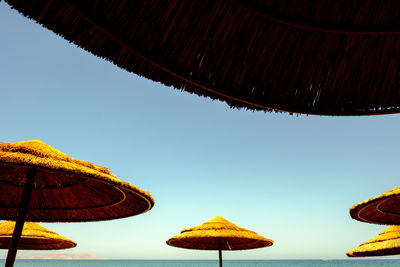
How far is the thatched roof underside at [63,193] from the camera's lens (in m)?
2.60

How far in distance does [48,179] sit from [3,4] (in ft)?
10.1

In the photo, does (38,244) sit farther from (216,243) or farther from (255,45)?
(255,45)

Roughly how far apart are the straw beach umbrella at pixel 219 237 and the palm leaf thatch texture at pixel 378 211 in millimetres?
3072

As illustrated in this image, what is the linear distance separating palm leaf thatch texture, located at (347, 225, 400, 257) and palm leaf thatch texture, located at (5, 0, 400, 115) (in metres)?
7.29

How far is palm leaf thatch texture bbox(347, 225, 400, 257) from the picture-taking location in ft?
23.1

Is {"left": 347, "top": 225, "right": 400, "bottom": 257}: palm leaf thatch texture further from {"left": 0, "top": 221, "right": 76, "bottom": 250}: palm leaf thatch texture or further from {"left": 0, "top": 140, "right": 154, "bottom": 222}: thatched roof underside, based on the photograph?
{"left": 0, "top": 221, "right": 76, "bottom": 250}: palm leaf thatch texture

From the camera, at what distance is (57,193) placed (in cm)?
393

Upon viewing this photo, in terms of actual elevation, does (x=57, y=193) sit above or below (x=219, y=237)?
above

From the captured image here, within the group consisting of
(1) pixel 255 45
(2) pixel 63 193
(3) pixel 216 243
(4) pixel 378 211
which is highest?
(1) pixel 255 45

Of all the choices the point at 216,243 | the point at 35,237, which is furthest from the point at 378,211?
the point at 35,237

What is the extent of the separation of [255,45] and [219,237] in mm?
6579

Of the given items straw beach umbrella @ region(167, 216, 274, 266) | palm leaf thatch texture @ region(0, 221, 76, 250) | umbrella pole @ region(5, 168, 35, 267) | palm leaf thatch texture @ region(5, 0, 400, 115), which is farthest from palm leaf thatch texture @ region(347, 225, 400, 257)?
palm leaf thatch texture @ region(0, 221, 76, 250)

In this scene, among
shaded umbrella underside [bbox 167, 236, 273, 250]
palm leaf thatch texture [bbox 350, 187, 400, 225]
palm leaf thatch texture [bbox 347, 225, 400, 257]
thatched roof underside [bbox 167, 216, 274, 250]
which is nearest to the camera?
palm leaf thatch texture [bbox 350, 187, 400, 225]

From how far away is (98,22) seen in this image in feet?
4.18
